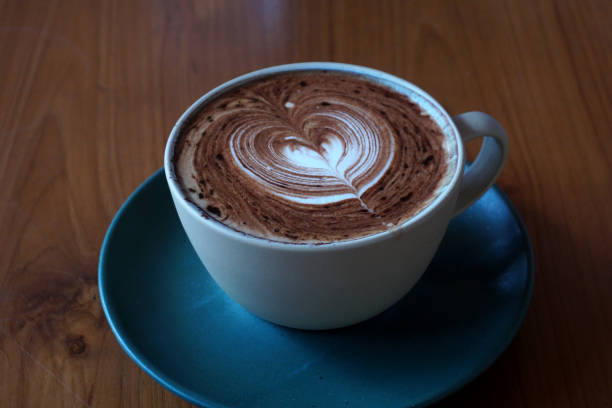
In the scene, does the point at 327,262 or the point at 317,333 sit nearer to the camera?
the point at 327,262

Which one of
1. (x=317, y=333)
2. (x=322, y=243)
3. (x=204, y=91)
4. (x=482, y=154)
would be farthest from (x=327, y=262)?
(x=204, y=91)

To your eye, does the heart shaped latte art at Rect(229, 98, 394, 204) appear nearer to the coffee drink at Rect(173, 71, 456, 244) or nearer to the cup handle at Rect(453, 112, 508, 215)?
the coffee drink at Rect(173, 71, 456, 244)

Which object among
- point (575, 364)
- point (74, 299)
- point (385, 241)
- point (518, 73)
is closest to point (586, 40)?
point (518, 73)

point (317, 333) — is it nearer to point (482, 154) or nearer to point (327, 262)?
point (327, 262)

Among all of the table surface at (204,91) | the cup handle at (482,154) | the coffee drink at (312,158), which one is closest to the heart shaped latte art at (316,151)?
the coffee drink at (312,158)

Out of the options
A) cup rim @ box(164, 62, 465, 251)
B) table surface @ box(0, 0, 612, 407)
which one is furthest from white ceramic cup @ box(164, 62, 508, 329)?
table surface @ box(0, 0, 612, 407)

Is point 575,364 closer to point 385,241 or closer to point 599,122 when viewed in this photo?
point 385,241


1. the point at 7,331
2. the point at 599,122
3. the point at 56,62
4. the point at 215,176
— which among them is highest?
the point at 599,122
